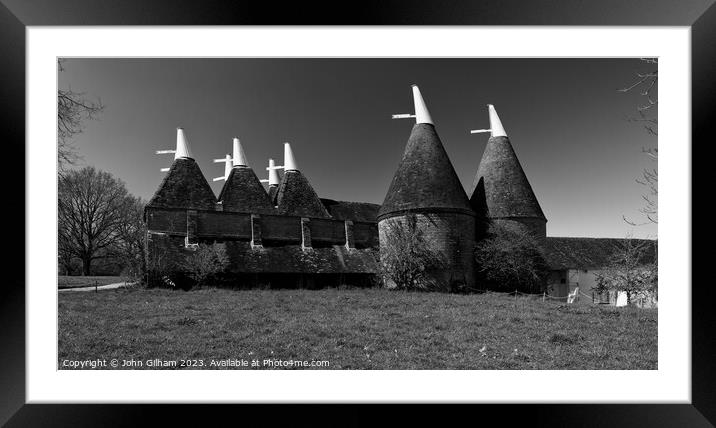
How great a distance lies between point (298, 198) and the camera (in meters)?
18.2

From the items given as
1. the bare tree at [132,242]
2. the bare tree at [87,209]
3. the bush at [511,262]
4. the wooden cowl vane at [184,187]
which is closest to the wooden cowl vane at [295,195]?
the wooden cowl vane at [184,187]

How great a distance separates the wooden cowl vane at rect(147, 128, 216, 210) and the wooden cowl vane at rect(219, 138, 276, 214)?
777 millimetres

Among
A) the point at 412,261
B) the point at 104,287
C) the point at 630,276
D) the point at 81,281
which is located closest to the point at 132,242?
the point at 104,287

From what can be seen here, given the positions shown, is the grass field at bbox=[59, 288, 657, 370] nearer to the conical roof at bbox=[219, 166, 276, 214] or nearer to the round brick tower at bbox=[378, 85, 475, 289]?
the round brick tower at bbox=[378, 85, 475, 289]

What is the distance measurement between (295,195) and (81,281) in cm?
1123

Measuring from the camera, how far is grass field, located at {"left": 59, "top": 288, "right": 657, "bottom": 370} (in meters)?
5.23

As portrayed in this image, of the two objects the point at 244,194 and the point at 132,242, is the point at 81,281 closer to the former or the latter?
the point at 132,242

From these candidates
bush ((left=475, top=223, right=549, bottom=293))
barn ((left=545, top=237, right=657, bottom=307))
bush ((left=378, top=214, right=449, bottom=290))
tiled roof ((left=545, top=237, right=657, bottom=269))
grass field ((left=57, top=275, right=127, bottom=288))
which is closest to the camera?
grass field ((left=57, top=275, right=127, bottom=288))

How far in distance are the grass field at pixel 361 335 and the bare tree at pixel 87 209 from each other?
37.8 inches

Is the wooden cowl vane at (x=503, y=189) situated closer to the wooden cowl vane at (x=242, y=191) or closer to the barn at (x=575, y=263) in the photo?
the barn at (x=575, y=263)

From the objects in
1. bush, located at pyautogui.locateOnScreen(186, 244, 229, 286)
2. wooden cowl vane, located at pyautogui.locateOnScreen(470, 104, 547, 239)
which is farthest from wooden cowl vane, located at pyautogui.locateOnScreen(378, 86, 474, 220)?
bush, located at pyautogui.locateOnScreen(186, 244, 229, 286)
